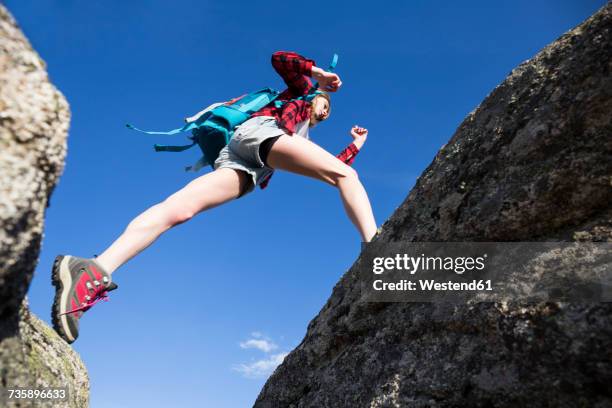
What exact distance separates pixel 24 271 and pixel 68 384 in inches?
64.6

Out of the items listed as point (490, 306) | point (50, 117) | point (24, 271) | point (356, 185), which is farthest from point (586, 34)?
point (24, 271)

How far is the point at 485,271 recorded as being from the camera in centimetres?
332

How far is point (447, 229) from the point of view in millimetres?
3672

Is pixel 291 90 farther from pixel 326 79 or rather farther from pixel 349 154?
pixel 349 154

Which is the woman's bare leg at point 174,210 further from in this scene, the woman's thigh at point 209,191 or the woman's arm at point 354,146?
the woman's arm at point 354,146

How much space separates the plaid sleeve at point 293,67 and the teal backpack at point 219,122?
0.56 ft

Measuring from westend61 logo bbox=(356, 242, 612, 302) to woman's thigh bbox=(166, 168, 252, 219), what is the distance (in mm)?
1664

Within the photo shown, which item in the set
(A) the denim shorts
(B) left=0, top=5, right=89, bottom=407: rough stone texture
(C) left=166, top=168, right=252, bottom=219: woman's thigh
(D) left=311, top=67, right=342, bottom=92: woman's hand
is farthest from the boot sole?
(D) left=311, top=67, right=342, bottom=92: woman's hand

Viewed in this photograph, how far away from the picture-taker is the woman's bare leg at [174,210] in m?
4.40

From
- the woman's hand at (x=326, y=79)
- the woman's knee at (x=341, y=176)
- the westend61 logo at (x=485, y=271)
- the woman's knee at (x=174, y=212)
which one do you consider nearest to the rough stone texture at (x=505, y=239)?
the westend61 logo at (x=485, y=271)

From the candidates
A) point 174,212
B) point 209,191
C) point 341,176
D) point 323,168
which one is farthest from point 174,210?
point 341,176

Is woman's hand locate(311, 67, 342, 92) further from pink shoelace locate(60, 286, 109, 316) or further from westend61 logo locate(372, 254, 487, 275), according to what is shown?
pink shoelace locate(60, 286, 109, 316)

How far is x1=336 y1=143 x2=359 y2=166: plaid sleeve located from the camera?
641 cm

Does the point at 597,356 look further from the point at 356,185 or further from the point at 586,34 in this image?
the point at 356,185
